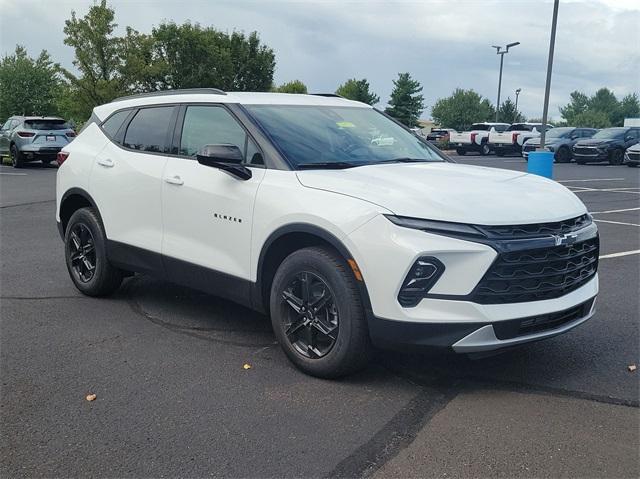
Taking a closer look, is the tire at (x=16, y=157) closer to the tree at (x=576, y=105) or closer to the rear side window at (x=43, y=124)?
the rear side window at (x=43, y=124)

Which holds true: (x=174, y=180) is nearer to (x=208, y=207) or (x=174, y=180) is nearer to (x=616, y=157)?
(x=208, y=207)

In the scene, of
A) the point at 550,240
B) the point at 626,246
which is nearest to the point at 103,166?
the point at 550,240

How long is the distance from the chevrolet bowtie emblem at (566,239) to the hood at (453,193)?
0.11 m

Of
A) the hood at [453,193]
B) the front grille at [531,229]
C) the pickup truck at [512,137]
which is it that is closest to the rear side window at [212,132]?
the hood at [453,193]

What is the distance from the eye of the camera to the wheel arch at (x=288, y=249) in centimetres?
382

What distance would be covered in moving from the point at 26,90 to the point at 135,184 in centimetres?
5659

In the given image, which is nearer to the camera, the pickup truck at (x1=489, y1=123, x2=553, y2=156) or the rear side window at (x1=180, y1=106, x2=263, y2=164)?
the rear side window at (x1=180, y1=106, x2=263, y2=164)

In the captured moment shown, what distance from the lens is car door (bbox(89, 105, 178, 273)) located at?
521 centimetres

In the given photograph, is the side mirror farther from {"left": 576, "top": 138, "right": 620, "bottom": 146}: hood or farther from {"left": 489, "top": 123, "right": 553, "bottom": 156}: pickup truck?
{"left": 489, "top": 123, "right": 553, "bottom": 156}: pickup truck

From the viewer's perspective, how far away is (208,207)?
468 centimetres

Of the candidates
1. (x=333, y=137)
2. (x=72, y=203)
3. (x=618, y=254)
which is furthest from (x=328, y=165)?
(x=618, y=254)

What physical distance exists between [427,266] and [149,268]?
2550 mm

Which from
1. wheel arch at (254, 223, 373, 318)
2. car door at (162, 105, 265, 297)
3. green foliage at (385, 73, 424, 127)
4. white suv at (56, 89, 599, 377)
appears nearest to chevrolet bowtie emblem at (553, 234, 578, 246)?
white suv at (56, 89, 599, 377)

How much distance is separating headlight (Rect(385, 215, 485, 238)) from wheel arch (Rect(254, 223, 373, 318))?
1.25 ft
